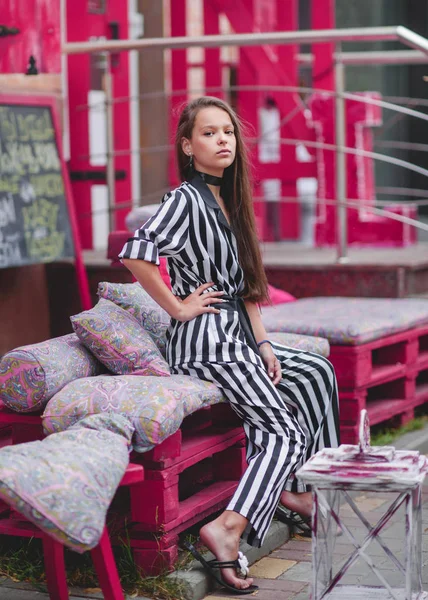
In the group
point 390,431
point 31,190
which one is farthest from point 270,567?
point 31,190

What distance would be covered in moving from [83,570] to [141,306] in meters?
0.98

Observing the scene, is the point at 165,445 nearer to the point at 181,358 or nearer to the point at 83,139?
the point at 181,358

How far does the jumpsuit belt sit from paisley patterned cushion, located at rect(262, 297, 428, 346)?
3.67 ft

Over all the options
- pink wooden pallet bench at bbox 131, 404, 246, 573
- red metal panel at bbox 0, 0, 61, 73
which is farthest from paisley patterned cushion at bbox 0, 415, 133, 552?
red metal panel at bbox 0, 0, 61, 73

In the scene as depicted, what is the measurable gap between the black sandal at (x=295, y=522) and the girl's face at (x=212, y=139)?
4.07 ft

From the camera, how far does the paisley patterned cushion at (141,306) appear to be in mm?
4117

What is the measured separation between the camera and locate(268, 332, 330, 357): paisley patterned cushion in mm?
4672

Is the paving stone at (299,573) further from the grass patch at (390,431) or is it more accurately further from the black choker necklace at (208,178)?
the grass patch at (390,431)

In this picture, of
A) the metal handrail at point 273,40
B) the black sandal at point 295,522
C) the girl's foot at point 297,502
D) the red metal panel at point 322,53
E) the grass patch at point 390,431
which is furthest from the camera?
the red metal panel at point 322,53

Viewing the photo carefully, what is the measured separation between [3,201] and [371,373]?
77.6 inches

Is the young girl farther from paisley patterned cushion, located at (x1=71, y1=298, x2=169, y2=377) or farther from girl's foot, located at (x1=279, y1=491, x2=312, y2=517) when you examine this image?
paisley patterned cushion, located at (x1=71, y1=298, x2=169, y2=377)

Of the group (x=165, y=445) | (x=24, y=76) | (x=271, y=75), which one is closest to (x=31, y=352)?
(x=165, y=445)

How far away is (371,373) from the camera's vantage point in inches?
213

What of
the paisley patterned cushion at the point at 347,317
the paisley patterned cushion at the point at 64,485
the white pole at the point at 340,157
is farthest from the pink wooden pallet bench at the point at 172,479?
the white pole at the point at 340,157
